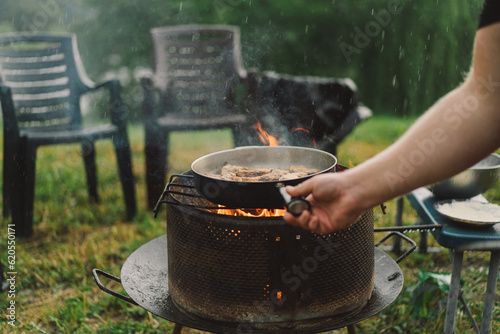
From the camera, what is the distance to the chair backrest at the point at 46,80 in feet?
16.6

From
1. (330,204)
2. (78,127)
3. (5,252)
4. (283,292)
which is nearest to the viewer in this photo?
(330,204)

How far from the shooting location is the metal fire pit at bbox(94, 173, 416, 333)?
191 centimetres

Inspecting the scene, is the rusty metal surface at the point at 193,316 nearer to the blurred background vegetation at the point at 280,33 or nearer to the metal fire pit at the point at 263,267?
the metal fire pit at the point at 263,267

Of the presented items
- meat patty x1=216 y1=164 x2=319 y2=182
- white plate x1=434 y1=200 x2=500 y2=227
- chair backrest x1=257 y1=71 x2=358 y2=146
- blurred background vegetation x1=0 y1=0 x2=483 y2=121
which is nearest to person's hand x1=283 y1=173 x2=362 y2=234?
meat patty x1=216 y1=164 x2=319 y2=182

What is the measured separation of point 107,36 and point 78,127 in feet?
25.5

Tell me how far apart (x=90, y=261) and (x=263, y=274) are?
244 cm

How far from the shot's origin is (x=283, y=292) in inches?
76.5

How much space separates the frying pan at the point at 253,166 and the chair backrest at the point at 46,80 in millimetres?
3098

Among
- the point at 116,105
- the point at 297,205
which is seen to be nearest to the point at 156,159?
the point at 116,105

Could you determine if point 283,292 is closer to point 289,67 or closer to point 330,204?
point 330,204

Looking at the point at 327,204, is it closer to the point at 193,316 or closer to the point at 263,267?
the point at 263,267

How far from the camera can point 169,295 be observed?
2.32 metres

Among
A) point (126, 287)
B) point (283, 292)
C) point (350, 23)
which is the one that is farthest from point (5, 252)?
point (350, 23)

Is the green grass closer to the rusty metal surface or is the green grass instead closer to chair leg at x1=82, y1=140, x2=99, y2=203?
chair leg at x1=82, y1=140, x2=99, y2=203
